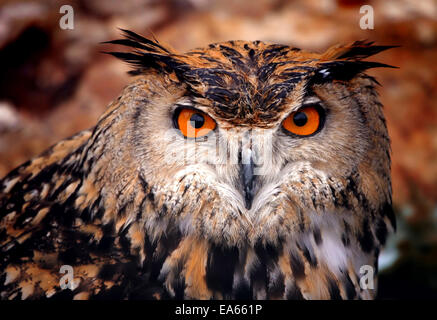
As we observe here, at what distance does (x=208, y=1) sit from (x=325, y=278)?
1385mm

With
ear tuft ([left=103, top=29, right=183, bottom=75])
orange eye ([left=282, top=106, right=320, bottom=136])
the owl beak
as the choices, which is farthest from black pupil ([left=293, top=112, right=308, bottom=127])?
ear tuft ([left=103, top=29, right=183, bottom=75])

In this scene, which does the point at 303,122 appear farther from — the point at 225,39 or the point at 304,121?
the point at 225,39

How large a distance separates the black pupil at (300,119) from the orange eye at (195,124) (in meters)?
0.21

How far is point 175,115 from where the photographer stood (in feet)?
3.69

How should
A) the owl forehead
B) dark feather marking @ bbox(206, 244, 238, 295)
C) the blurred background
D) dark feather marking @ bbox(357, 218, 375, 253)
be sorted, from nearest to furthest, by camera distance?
the owl forehead < dark feather marking @ bbox(206, 244, 238, 295) < dark feather marking @ bbox(357, 218, 375, 253) < the blurred background

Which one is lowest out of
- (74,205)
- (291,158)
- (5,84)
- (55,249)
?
(55,249)

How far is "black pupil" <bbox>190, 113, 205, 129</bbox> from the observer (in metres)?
1.11

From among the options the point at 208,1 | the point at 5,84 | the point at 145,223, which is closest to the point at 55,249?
the point at 145,223

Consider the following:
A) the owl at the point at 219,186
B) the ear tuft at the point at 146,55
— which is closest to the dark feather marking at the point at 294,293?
the owl at the point at 219,186

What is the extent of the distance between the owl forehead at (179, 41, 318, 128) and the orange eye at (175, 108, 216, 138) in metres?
0.03

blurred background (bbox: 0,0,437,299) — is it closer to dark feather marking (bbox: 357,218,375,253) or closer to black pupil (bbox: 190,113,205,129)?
dark feather marking (bbox: 357,218,375,253)

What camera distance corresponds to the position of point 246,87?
1069 mm

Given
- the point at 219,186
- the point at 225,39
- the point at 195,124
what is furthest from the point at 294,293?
the point at 225,39
